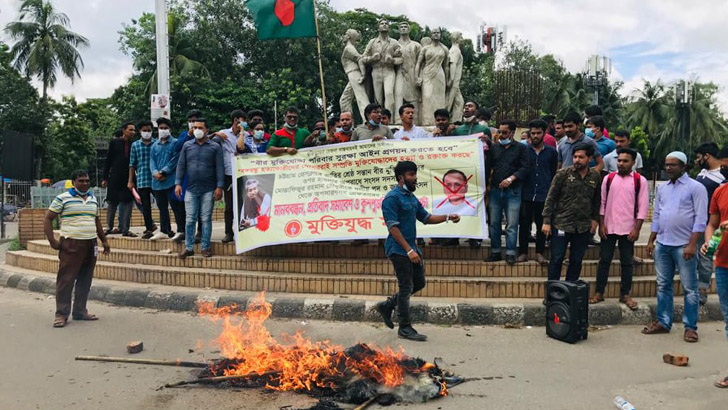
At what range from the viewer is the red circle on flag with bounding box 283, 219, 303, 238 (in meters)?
6.96

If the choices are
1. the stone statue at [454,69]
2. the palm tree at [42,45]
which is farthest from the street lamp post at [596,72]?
the palm tree at [42,45]

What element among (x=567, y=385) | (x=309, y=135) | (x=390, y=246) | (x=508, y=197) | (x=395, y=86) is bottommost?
(x=567, y=385)

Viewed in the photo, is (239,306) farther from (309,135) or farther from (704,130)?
(704,130)

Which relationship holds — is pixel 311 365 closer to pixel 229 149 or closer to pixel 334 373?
pixel 334 373

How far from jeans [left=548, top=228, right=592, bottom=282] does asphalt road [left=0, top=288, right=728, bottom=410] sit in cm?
71

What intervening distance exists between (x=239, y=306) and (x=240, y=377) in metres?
2.34

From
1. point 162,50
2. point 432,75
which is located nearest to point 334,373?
point 432,75

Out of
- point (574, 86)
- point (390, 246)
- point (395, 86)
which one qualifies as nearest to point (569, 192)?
point (390, 246)

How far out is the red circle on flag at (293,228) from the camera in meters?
6.96

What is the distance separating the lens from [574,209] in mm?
5805

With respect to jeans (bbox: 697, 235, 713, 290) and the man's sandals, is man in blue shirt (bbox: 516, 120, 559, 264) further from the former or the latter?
the man's sandals

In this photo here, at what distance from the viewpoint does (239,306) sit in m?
6.25

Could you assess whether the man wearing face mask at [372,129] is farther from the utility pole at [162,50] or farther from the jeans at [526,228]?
the utility pole at [162,50]

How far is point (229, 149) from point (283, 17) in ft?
7.19
